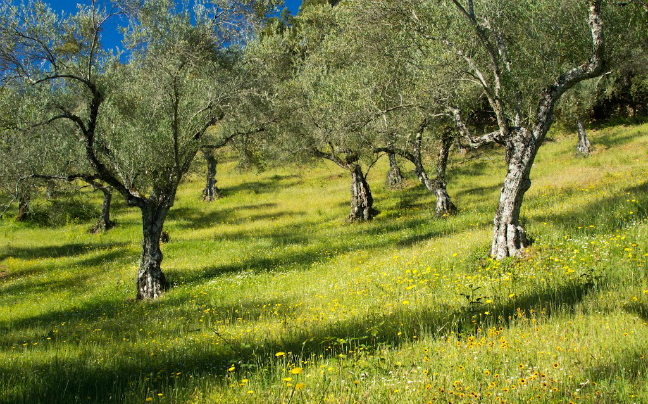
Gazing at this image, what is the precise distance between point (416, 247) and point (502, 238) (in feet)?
12.6

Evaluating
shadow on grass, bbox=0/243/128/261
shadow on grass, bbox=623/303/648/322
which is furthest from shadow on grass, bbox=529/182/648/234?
shadow on grass, bbox=0/243/128/261

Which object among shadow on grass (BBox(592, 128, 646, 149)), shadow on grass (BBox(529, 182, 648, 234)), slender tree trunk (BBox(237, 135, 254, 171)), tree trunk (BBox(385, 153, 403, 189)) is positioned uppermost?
shadow on grass (BBox(592, 128, 646, 149))

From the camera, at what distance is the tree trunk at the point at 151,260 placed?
14.4 m

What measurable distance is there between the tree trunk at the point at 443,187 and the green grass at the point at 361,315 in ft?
2.18

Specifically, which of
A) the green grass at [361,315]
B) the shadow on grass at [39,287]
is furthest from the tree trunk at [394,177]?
the shadow on grass at [39,287]

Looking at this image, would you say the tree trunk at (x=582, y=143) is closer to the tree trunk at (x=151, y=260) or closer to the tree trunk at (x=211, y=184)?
the tree trunk at (x=211, y=184)

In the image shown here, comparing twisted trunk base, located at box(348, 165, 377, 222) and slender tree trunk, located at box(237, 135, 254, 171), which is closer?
slender tree trunk, located at box(237, 135, 254, 171)

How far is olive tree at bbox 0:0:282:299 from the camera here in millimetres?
12734

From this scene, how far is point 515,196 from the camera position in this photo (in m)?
10.2

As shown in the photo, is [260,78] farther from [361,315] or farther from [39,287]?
[39,287]

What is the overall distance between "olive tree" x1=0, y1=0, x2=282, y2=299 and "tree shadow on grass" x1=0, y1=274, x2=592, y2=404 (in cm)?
772

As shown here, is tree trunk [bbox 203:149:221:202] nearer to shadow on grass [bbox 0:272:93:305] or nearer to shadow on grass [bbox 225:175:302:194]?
shadow on grass [bbox 225:175:302:194]

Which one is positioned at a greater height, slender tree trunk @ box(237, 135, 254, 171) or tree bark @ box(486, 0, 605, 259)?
slender tree trunk @ box(237, 135, 254, 171)

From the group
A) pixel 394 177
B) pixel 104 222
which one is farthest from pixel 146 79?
pixel 394 177
